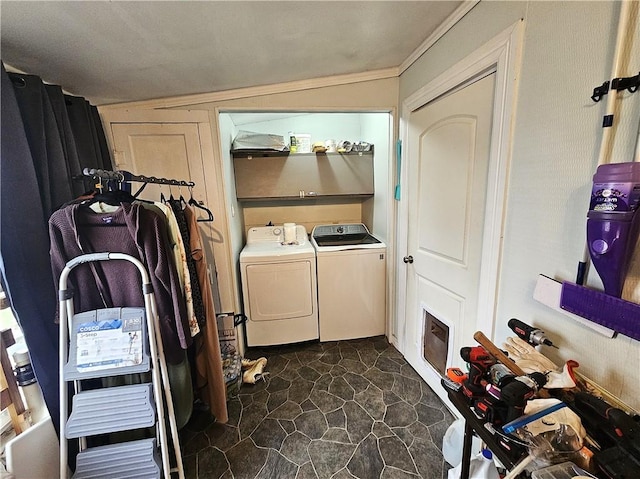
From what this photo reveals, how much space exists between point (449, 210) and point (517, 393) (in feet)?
3.66

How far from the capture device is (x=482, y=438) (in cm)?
84

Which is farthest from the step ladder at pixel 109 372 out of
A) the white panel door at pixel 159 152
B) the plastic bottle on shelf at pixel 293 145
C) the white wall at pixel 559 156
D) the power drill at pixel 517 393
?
the plastic bottle on shelf at pixel 293 145

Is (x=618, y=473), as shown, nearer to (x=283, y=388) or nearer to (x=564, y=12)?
(x=564, y=12)

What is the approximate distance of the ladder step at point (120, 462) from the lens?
3.89ft

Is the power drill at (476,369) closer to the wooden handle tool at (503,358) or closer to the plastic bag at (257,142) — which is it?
the wooden handle tool at (503,358)

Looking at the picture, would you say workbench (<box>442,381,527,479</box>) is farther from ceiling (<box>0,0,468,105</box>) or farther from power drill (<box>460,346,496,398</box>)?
ceiling (<box>0,0,468,105</box>)

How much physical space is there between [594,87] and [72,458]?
2744 mm

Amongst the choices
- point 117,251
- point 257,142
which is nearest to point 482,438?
point 117,251

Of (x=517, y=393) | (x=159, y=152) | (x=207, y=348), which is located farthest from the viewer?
(x=159, y=152)

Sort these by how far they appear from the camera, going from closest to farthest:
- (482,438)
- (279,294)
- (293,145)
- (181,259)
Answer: (482,438)
(181,259)
(279,294)
(293,145)

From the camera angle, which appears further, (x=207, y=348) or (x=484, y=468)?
(x=207, y=348)

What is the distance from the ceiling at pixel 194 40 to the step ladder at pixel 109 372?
91cm

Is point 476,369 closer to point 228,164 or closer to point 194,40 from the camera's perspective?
point 194,40

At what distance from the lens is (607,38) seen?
797 mm
